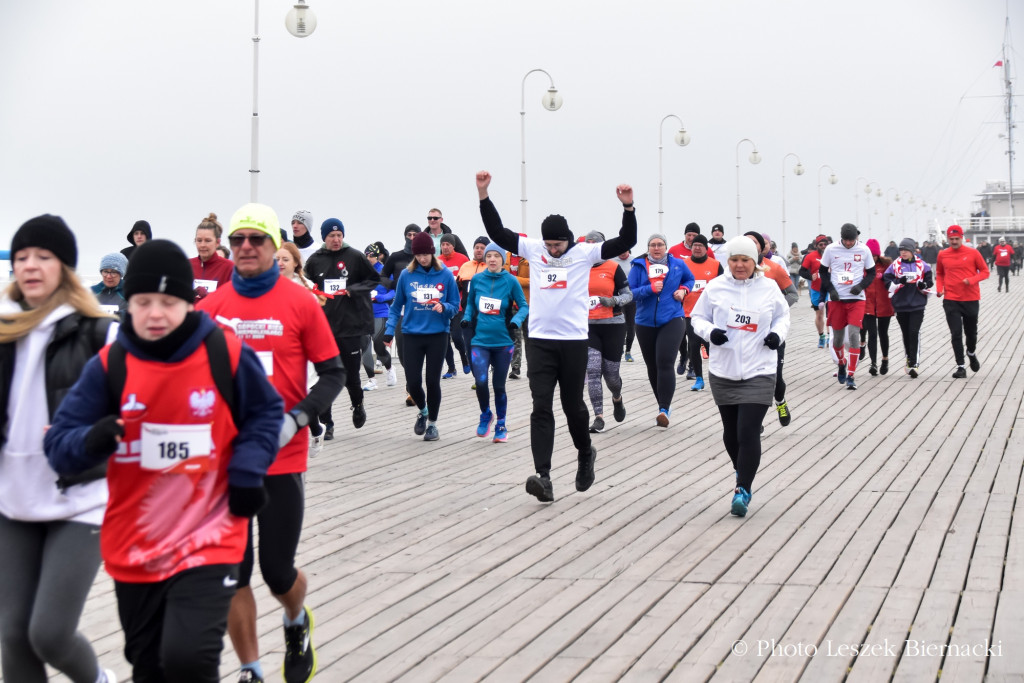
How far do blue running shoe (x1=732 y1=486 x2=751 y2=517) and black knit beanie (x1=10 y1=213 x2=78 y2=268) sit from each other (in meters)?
5.02

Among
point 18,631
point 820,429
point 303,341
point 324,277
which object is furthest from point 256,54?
point 18,631

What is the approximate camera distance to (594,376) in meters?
12.6

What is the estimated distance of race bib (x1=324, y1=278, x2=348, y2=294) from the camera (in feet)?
39.0

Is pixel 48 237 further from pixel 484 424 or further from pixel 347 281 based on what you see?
pixel 484 424

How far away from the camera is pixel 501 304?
38.6 ft

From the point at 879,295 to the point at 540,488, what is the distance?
422 inches

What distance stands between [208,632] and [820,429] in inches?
388

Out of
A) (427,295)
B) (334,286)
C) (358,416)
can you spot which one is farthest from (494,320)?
(358,416)

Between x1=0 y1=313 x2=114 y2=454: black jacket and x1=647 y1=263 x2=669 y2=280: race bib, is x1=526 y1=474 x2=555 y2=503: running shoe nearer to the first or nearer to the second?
x1=0 y1=313 x2=114 y2=454: black jacket

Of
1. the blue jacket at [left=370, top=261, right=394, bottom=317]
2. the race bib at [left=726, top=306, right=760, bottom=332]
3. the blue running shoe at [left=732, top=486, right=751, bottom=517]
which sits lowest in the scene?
the blue running shoe at [left=732, top=486, right=751, bottom=517]

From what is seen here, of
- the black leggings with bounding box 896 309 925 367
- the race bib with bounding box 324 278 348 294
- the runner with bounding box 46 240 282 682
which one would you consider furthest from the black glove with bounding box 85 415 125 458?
the black leggings with bounding box 896 309 925 367

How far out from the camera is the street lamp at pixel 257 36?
746 inches

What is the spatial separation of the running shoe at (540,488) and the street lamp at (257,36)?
11550 mm

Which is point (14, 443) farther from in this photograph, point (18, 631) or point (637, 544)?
point (637, 544)
